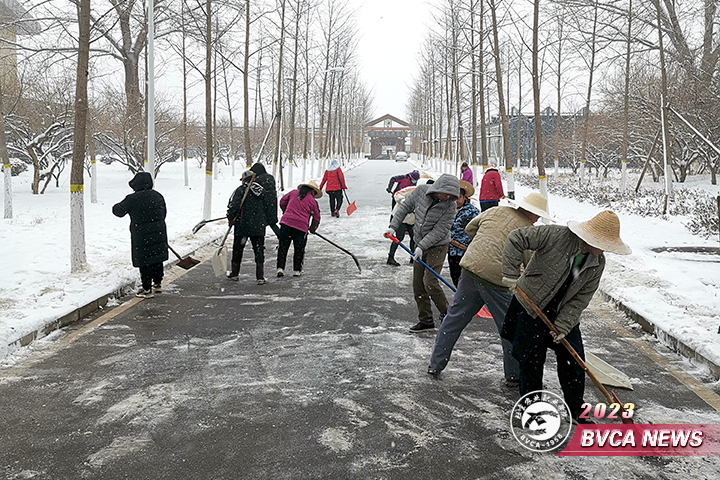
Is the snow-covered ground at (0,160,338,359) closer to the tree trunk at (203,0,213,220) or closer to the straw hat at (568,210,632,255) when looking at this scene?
the tree trunk at (203,0,213,220)

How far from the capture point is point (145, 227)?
24.5 feet

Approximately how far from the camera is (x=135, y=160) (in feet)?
99.8

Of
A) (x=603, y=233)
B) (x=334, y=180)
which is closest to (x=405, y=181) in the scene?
(x=334, y=180)

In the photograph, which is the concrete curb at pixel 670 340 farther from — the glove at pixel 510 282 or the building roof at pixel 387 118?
the building roof at pixel 387 118

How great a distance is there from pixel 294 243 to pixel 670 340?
204 inches

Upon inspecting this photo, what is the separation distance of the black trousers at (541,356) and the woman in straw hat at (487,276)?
1.64 ft

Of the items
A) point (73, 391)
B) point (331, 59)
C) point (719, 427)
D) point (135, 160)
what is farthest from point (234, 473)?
point (331, 59)

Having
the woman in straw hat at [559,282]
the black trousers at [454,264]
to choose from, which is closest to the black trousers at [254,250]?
the black trousers at [454,264]

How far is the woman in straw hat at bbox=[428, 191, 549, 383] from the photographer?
4605mm

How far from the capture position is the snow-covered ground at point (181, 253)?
6121 millimetres

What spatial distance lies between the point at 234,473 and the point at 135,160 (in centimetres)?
2945

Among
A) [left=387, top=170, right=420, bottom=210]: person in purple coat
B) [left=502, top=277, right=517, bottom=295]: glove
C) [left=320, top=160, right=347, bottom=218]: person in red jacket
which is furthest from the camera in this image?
[left=320, top=160, right=347, bottom=218]: person in red jacket

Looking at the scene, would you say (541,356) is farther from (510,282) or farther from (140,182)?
(140,182)

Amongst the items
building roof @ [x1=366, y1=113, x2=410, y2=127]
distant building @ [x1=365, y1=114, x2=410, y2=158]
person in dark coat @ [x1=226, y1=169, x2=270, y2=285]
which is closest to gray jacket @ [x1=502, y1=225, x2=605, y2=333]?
person in dark coat @ [x1=226, y1=169, x2=270, y2=285]
